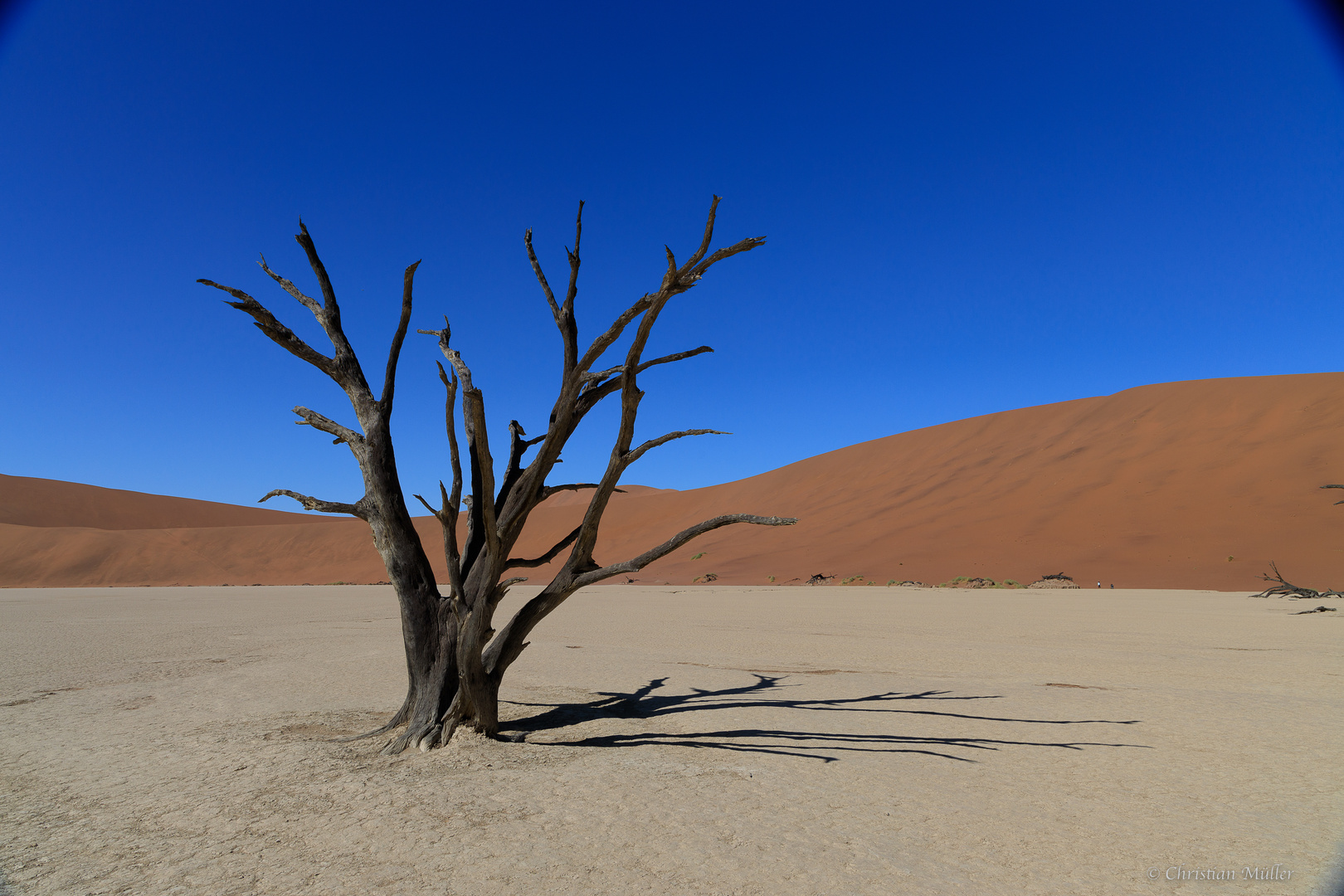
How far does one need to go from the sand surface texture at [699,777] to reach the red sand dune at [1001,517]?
37.8ft

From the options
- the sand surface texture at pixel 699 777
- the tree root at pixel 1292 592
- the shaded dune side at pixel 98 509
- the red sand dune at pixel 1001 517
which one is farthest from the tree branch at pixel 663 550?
the shaded dune side at pixel 98 509

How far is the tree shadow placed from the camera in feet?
16.8

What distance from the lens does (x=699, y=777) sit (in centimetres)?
442

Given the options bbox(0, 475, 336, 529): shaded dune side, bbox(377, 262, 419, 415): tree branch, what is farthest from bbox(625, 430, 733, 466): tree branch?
bbox(0, 475, 336, 529): shaded dune side

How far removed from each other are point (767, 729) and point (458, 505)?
3045mm

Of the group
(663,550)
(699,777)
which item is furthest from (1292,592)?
(699,777)

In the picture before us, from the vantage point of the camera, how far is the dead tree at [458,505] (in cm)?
511

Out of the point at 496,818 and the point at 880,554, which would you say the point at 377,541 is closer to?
the point at 496,818

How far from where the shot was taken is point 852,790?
13.6ft

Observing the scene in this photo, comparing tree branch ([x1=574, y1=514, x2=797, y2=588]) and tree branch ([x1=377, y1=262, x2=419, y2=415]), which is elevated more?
tree branch ([x1=377, y1=262, x2=419, y2=415])

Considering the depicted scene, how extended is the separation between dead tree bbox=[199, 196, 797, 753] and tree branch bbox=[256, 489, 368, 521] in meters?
0.01

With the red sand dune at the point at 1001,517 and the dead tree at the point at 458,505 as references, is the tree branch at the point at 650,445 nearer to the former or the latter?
the dead tree at the point at 458,505

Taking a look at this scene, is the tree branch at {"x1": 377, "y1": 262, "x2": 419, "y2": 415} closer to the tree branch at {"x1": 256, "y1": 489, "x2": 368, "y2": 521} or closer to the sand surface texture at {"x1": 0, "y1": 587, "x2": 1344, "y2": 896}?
the tree branch at {"x1": 256, "y1": 489, "x2": 368, "y2": 521}

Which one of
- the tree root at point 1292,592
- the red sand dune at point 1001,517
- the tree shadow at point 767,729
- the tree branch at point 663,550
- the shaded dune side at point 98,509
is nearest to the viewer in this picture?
the tree branch at point 663,550
